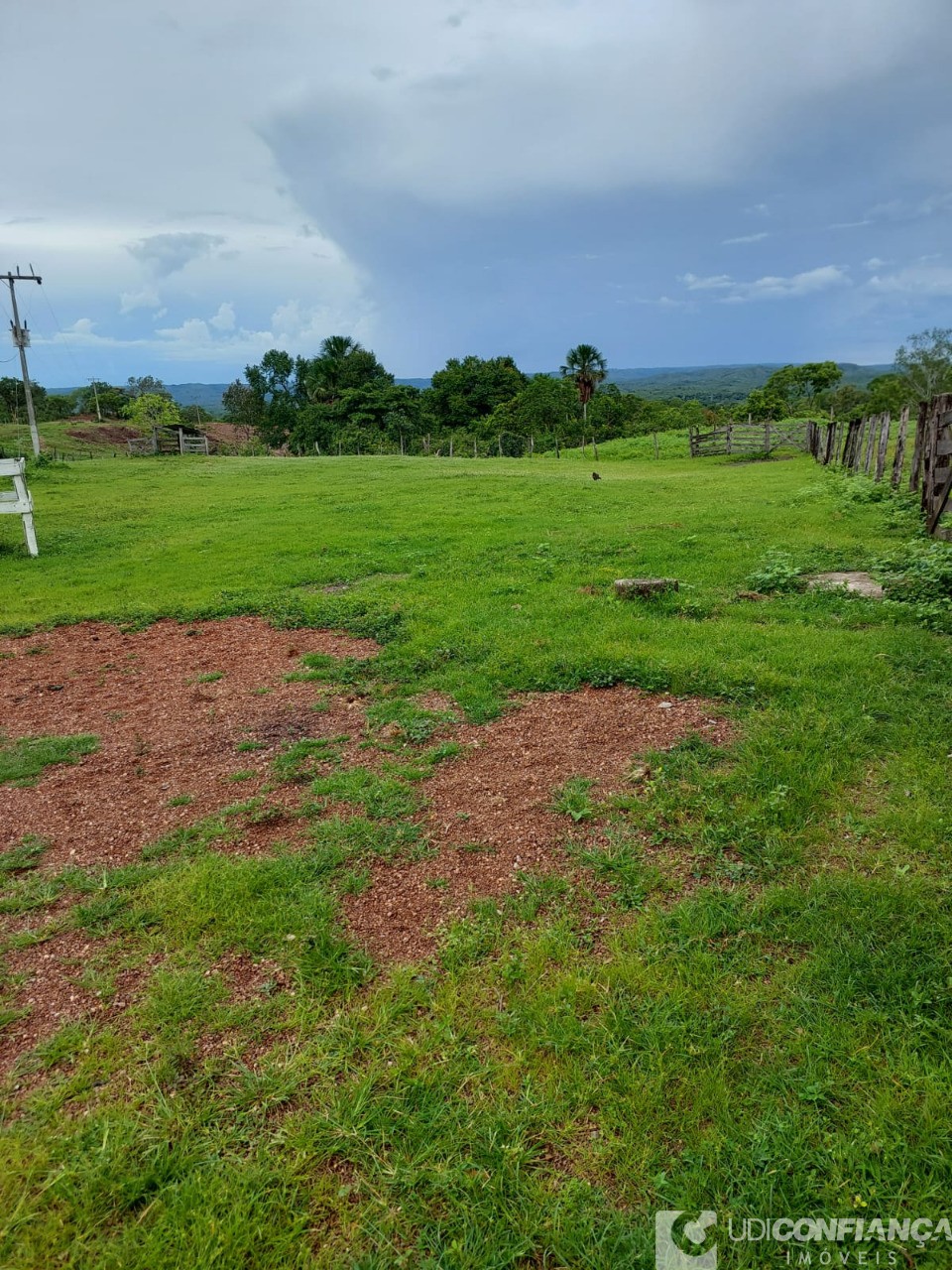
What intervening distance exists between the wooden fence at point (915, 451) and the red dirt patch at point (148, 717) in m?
8.94

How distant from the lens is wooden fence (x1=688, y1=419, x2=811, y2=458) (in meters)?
35.2

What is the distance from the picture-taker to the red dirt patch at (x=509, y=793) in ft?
11.6

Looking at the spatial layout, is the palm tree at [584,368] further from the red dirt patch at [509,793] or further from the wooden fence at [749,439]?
the red dirt patch at [509,793]

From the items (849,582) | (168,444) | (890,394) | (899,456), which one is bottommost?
(849,582)

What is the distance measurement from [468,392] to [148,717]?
244 feet

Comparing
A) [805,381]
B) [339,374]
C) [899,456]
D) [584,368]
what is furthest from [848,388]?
[899,456]

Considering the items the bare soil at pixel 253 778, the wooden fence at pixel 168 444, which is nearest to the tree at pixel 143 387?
the wooden fence at pixel 168 444

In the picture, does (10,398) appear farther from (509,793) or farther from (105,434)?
(509,793)

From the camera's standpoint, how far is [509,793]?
454cm

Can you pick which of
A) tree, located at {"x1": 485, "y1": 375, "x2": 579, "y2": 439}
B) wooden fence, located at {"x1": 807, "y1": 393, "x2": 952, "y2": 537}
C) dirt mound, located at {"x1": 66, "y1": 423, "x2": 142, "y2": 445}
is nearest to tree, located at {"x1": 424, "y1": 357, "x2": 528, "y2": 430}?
tree, located at {"x1": 485, "y1": 375, "x2": 579, "y2": 439}

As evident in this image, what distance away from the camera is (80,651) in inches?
324

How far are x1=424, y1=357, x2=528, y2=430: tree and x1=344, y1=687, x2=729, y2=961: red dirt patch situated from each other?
69912mm

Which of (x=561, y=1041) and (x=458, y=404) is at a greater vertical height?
(x=458, y=404)

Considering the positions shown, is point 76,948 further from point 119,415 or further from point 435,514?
point 119,415
